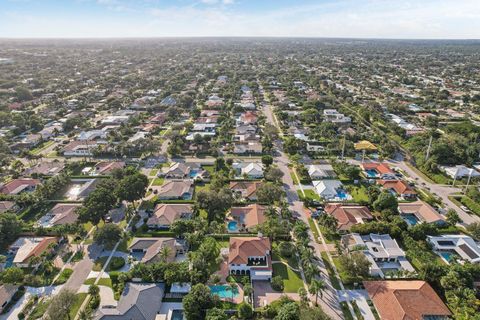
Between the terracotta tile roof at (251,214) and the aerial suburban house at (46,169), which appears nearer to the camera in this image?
the terracotta tile roof at (251,214)

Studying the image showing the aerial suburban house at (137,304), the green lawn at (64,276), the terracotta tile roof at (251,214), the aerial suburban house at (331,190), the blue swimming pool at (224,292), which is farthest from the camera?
the aerial suburban house at (331,190)

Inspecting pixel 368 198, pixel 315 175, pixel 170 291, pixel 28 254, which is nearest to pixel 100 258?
pixel 28 254

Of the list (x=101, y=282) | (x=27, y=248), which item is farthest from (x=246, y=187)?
(x=27, y=248)

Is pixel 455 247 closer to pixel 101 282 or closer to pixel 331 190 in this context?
pixel 331 190

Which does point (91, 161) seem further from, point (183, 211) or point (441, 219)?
point (441, 219)

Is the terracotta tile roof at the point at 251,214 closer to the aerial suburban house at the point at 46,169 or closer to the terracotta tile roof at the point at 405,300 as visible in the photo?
the terracotta tile roof at the point at 405,300

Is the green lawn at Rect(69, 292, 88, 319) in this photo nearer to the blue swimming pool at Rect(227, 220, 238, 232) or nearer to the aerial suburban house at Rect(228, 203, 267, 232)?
the blue swimming pool at Rect(227, 220, 238, 232)

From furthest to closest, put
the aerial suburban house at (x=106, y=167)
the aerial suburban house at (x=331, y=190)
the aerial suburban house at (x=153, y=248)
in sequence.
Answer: the aerial suburban house at (x=106, y=167)
the aerial suburban house at (x=331, y=190)
the aerial suburban house at (x=153, y=248)

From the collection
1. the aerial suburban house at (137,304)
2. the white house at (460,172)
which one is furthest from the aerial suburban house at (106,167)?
the white house at (460,172)
